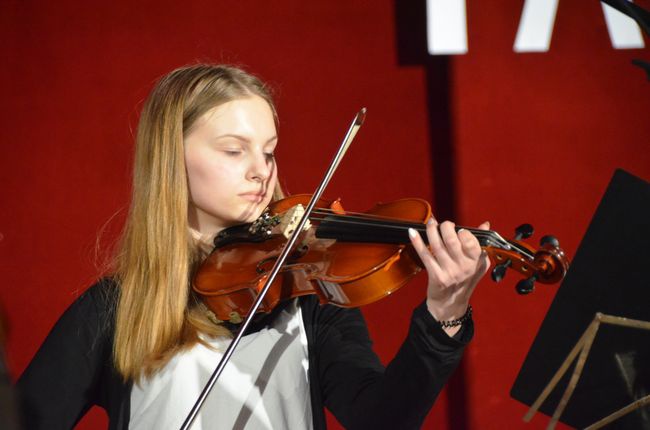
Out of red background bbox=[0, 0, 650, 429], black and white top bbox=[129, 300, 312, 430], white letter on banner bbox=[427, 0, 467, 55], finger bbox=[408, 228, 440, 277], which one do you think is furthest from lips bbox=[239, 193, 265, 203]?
white letter on banner bbox=[427, 0, 467, 55]

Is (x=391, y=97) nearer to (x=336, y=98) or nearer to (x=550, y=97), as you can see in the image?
(x=336, y=98)

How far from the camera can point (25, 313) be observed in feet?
6.51

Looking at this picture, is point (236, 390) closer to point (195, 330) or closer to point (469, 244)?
point (195, 330)

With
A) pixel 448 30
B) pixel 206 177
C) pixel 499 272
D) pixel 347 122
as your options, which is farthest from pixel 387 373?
pixel 448 30

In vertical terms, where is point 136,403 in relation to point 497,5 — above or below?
below

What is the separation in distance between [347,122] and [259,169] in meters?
0.81

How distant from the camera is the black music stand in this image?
0.88m

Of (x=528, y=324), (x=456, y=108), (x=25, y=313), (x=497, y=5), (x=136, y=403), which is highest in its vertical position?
Result: (x=497, y=5)

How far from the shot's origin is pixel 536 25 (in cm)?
204

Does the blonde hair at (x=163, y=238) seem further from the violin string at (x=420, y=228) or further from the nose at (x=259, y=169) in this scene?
the violin string at (x=420, y=228)

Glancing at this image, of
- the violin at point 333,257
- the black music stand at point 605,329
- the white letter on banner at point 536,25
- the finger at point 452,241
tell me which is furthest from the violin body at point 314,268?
the white letter on banner at point 536,25

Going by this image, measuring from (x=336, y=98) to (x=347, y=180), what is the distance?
0.21 meters

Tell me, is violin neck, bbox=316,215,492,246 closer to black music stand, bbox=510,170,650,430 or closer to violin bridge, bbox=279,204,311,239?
violin bridge, bbox=279,204,311,239

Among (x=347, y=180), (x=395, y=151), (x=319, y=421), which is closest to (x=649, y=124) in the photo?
(x=395, y=151)
